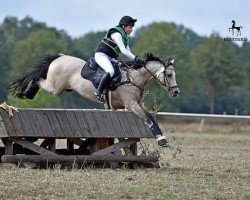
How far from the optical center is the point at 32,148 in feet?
41.8

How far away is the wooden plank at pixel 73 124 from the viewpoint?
12789mm

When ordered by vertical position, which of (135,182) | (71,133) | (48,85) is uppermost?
(48,85)

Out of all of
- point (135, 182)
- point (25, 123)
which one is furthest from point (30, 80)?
point (135, 182)

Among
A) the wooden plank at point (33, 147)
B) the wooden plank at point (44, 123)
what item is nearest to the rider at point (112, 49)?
the wooden plank at point (44, 123)

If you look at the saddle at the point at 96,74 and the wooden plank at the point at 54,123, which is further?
the saddle at the point at 96,74

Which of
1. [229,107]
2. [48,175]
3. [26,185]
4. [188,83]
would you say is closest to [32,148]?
[48,175]

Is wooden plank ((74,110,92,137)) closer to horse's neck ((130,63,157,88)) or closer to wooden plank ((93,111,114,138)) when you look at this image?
wooden plank ((93,111,114,138))

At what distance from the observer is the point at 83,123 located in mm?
12945

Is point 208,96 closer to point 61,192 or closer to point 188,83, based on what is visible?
point 188,83

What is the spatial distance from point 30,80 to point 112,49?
1607mm

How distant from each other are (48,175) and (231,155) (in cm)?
677

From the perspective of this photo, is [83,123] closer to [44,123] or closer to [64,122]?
[64,122]

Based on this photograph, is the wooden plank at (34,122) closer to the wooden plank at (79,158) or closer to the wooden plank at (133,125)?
the wooden plank at (79,158)

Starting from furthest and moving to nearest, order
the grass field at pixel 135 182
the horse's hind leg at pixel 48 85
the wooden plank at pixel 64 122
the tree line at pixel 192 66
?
the tree line at pixel 192 66 → the horse's hind leg at pixel 48 85 → the wooden plank at pixel 64 122 → the grass field at pixel 135 182
